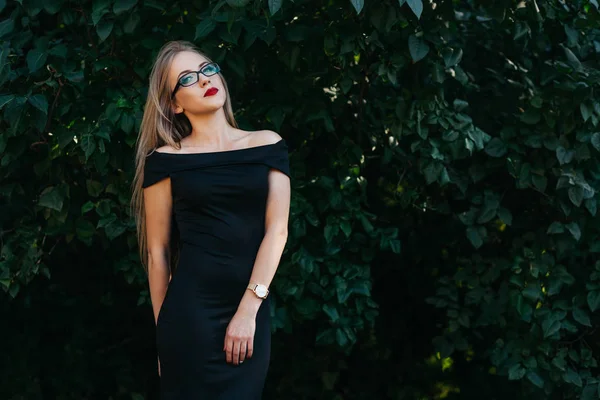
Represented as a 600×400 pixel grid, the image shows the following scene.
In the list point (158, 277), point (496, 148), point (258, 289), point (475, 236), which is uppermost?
point (258, 289)

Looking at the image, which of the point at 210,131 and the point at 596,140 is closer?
the point at 210,131

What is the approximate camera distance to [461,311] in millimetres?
4379

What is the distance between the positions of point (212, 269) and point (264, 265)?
0.53 ft

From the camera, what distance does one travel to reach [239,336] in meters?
2.89

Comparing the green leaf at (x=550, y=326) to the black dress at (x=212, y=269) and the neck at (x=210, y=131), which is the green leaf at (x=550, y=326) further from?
the neck at (x=210, y=131)

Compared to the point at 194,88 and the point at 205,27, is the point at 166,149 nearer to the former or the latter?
the point at 194,88

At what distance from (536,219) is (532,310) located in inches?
18.4

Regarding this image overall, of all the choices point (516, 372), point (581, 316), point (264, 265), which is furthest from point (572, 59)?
point (264, 265)

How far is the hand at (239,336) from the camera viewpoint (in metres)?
2.89

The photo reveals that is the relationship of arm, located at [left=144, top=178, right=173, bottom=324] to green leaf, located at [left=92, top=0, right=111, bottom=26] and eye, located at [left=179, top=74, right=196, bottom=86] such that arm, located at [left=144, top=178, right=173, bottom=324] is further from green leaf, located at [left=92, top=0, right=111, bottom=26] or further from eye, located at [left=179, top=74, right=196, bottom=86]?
green leaf, located at [left=92, top=0, right=111, bottom=26]

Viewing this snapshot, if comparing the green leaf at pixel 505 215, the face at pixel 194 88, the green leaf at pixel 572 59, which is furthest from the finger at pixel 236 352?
the green leaf at pixel 572 59

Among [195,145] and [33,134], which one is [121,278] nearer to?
[33,134]

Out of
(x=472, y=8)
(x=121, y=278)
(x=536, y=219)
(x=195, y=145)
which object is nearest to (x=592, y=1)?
(x=472, y=8)

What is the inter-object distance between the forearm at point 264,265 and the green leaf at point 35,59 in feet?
3.69
